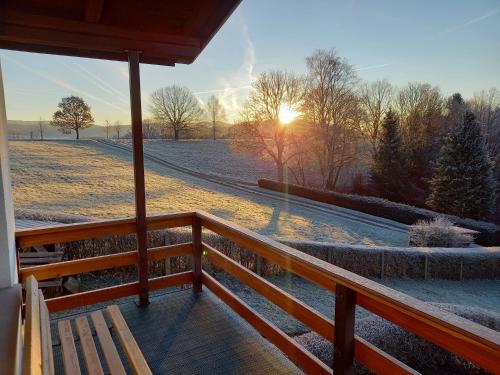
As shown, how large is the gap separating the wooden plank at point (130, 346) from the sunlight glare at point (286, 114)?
1889cm

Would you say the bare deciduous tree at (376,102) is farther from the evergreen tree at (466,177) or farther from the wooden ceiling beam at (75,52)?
the wooden ceiling beam at (75,52)

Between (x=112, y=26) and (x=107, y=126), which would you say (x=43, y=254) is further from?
(x=107, y=126)

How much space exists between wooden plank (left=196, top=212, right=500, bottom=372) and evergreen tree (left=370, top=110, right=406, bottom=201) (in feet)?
65.9

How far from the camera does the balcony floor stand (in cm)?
228

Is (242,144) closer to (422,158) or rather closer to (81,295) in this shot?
(422,158)

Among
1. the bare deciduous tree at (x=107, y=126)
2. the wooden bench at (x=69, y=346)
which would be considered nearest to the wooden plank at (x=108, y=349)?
the wooden bench at (x=69, y=346)

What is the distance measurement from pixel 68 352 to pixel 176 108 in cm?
3330

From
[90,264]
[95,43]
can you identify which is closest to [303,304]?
[90,264]

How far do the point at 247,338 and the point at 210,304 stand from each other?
2.14ft

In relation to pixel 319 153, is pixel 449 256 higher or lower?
lower

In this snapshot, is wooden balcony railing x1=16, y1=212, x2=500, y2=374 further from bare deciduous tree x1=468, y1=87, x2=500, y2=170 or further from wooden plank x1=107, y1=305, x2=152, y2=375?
bare deciduous tree x1=468, y1=87, x2=500, y2=170

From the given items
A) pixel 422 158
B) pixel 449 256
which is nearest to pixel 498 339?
pixel 449 256

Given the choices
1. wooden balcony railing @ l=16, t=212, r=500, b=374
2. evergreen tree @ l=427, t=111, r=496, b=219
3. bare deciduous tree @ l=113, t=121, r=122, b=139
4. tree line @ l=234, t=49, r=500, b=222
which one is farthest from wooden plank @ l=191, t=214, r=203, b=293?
bare deciduous tree @ l=113, t=121, r=122, b=139

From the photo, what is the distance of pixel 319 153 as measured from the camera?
20375 mm
